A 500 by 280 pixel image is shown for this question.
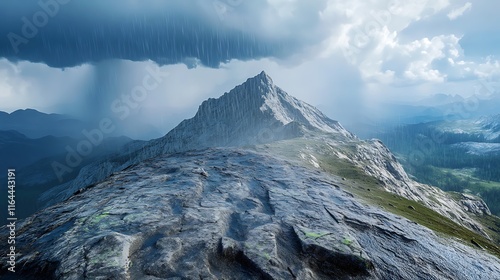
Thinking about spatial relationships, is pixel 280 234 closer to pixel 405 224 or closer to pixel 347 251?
pixel 347 251

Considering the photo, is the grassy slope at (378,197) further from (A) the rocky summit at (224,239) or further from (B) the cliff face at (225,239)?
(B) the cliff face at (225,239)

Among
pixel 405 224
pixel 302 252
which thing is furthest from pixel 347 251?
pixel 405 224

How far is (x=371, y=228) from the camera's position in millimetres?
27484

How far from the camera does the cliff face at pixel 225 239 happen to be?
57.0ft

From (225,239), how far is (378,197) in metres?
41.7

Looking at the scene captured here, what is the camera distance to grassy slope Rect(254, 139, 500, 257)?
135 feet

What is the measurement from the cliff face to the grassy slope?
1073cm

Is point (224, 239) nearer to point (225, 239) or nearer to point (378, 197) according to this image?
point (225, 239)

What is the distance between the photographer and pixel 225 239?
20.3 meters

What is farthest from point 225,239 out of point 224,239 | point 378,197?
point 378,197

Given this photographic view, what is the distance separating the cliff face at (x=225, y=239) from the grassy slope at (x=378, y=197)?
35.2ft

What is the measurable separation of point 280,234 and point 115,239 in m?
12.6

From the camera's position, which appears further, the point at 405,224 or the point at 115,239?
the point at 405,224

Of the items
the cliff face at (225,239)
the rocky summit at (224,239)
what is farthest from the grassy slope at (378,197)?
the cliff face at (225,239)
